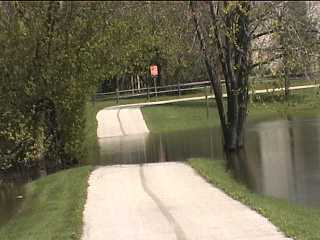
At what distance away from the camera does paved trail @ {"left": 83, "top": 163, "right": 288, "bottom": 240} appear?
9.54 m

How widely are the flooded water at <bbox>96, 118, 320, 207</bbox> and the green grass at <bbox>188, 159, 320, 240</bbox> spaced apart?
1.69 feet

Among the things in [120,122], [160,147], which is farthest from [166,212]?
[120,122]

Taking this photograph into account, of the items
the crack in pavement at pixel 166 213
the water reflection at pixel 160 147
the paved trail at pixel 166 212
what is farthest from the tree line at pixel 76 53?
the crack in pavement at pixel 166 213

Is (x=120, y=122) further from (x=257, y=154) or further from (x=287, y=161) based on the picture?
(x=287, y=161)

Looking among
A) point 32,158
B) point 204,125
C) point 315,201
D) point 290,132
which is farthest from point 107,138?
point 315,201

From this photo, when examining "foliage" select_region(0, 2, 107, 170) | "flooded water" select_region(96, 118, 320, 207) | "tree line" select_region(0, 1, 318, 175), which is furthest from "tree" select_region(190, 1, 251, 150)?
"foliage" select_region(0, 2, 107, 170)

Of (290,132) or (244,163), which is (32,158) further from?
(290,132)

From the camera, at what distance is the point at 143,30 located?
59.7 ft

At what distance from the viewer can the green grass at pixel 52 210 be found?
35.0 feet

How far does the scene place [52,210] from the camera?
41.9 feet

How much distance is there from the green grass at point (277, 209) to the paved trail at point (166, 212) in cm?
18

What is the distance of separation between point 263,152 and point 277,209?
9.79m

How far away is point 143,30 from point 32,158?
479 cm

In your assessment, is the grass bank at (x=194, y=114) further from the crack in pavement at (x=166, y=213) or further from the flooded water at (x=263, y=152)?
the crack in pavement at (x=166, y=213)
